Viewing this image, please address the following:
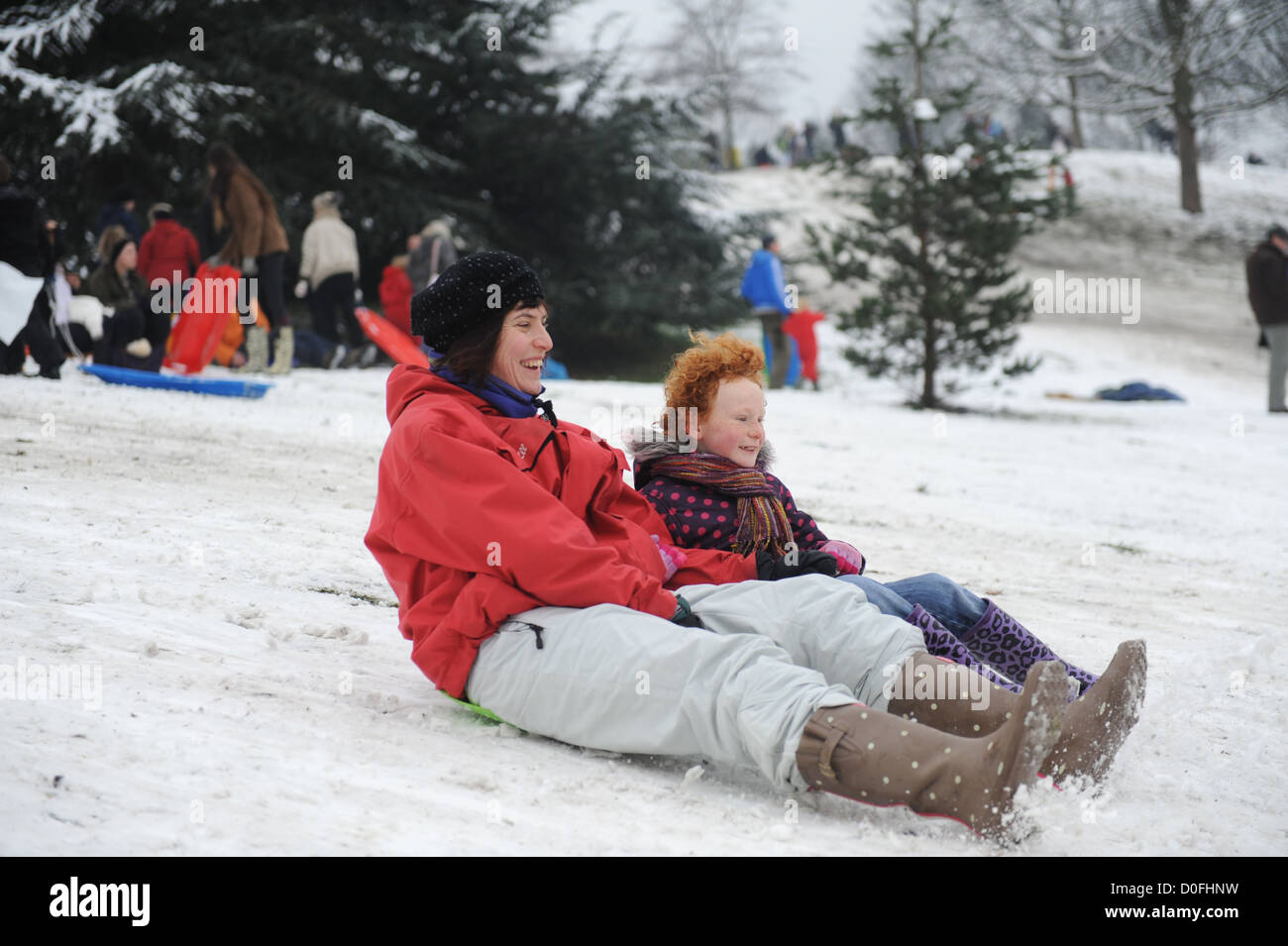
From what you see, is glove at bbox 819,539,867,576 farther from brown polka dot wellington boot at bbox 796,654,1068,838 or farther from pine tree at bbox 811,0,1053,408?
pine tree at bbox 811,0,1053,408

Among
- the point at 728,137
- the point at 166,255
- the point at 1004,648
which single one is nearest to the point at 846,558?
the point at 1004,648

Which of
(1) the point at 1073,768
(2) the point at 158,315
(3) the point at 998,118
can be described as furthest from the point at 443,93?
(3) the point at 998,118

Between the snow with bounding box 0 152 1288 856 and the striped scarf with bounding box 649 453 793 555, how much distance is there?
771 mm

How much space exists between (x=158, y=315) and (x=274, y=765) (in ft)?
25.9

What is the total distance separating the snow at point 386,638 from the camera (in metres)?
2.46

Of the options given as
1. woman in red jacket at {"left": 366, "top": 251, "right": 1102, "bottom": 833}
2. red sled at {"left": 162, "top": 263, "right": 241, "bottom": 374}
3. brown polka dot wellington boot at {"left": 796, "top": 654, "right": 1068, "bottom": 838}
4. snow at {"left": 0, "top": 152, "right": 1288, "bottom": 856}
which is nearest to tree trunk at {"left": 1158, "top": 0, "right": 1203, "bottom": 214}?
snow at {"left": 0, "top": 152, "right": 1288, "bottom": 856}

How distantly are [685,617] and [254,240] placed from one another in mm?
8512

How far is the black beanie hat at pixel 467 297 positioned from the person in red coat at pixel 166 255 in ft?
26.2

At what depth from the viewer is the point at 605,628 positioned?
2.76m

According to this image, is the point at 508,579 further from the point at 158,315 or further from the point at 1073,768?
the point at 158,315

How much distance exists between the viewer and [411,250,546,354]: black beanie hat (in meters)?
3.18

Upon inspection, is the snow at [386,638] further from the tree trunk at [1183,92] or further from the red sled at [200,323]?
the tree trunk at [1183,92]

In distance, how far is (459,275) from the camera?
320cm

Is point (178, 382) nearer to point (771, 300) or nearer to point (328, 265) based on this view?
point (328, 265)
